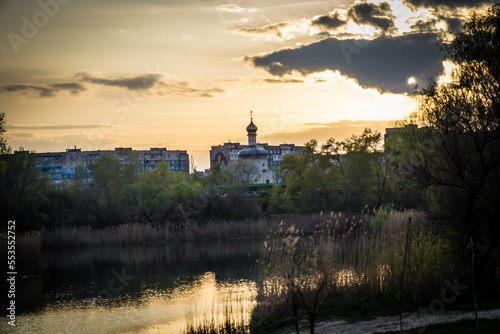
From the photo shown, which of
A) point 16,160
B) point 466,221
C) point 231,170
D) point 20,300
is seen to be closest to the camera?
point 466,221

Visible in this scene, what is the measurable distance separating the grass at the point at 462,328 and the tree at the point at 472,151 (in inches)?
94.5

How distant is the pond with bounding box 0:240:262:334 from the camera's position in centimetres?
1712

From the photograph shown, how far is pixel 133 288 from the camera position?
2297 cm

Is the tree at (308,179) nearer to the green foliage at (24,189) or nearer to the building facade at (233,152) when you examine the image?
the green foliage at (24,189)

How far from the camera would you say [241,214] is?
4631 centimetres

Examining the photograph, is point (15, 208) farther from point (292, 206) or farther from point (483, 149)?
point (483, 149)

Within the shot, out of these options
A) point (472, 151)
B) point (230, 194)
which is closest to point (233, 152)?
point (230, 194)

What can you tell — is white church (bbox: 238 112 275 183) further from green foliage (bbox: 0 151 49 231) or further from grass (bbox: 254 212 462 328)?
grass (bbox: 254 212 462 328)

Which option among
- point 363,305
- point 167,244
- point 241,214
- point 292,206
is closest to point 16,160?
point 167,244

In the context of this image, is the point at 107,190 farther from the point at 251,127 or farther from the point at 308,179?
the point at 251,127

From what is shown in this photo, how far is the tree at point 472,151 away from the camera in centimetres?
1262

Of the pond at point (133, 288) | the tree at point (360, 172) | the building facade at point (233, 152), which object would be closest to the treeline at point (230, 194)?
the tree at point (360, 172)

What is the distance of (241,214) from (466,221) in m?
34.1

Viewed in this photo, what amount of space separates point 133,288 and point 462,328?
1604cm
